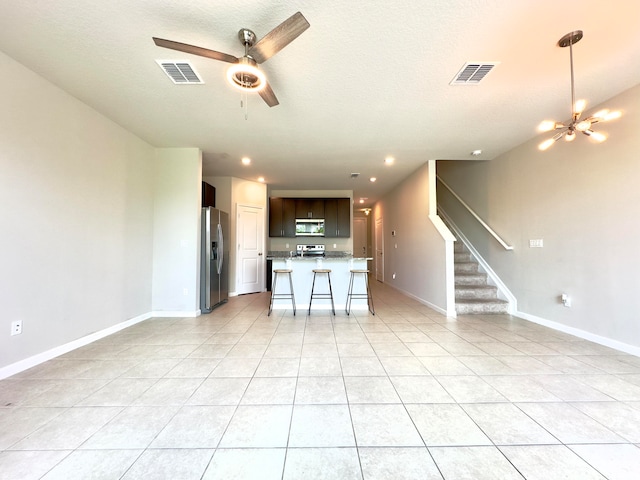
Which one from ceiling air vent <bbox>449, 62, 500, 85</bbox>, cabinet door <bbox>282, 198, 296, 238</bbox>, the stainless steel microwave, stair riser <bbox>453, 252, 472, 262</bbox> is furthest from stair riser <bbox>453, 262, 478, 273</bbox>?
cabinet door <bbox>282, 198, 296, 238</bbox>

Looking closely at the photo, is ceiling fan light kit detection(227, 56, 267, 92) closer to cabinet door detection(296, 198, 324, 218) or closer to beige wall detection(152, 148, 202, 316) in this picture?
beige wall detection(152, 148, 202, 316)

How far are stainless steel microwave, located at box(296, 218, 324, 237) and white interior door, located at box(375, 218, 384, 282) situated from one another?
2.38m

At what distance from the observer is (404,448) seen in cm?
145

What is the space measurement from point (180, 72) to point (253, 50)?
1.04 metres

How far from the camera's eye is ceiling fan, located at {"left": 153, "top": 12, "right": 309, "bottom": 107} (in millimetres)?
1637

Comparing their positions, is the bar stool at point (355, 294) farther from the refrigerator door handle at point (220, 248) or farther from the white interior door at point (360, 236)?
the white interior door at point (360, 236)

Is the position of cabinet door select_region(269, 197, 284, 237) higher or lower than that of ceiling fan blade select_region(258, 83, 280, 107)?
lower

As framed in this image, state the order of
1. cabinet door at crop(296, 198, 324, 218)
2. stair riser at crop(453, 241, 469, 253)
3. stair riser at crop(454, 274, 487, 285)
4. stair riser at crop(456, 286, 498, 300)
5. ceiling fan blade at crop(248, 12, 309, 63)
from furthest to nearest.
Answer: cabinet door at crop(296, 198, 324, 218) → stair riser at crop(453, 241, 469, 253) → stair riser at crop(454, 274, 487, 285) → stair riser at crop(456, 286, 498, 300) → ceiling fan blade at crop(248, 12, 309, 63)

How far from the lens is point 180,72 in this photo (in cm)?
243

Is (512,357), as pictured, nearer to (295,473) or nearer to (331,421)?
(331,421)

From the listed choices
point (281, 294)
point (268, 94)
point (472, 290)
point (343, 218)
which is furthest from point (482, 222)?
point (268, 94)

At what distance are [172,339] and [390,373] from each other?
8.42 feet

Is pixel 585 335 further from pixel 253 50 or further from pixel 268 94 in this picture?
pixel 253 50

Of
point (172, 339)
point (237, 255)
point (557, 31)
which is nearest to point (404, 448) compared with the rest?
point (172, 339)
